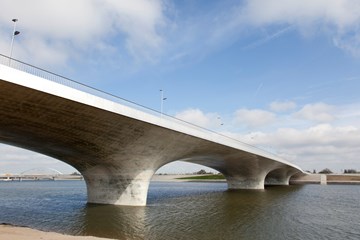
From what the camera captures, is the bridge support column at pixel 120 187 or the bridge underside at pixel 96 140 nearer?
the bridge underside at pixel 96 140

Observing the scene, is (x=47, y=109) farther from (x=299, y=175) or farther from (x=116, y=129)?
(x=299, y=175)

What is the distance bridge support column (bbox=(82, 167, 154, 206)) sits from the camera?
1135 inches

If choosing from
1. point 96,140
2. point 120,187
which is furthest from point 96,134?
point 120,187

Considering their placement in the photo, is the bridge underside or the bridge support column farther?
the bridge support column

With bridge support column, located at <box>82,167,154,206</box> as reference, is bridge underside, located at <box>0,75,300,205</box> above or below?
above

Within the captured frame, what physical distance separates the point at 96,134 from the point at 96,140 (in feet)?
4.13

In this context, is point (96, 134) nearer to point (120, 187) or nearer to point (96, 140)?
point (96, 140)

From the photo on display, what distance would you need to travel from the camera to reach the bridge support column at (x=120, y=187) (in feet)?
94.6

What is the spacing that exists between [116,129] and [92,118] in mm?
2950

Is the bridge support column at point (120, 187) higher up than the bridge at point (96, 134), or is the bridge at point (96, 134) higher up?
the bridge at point (96, 134)

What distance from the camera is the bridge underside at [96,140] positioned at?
18.3m

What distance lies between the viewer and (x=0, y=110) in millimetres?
18422

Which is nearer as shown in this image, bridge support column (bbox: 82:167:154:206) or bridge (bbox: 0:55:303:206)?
bridge (bbox: 0:55:303:206)

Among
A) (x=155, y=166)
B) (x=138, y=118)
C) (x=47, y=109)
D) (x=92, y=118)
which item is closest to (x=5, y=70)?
(x=47, y=109)
